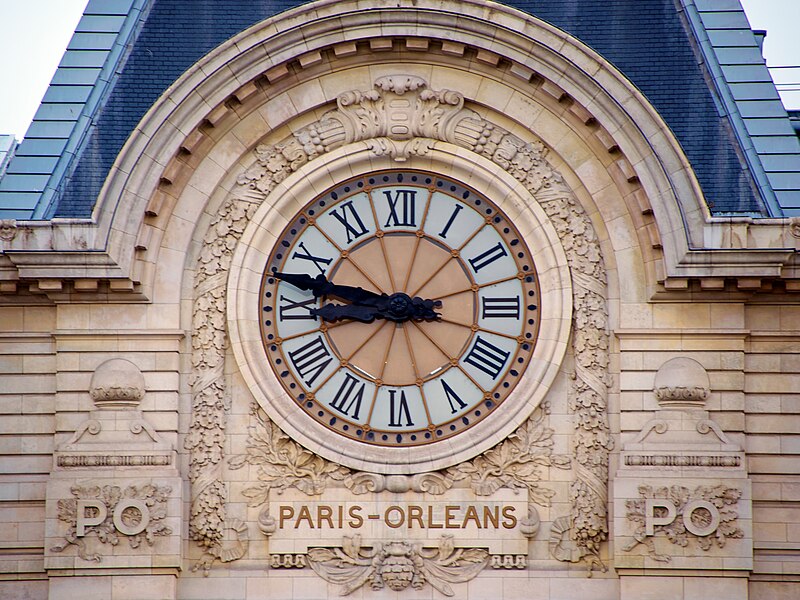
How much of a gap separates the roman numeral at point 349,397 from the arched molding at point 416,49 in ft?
9.05

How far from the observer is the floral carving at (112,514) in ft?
63.6

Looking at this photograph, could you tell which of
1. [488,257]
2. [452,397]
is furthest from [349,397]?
[488,257]

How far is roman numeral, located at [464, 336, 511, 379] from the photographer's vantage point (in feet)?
66.3

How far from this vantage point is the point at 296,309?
20.4m

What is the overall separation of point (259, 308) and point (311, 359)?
88cm

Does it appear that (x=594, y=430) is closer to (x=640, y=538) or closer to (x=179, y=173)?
(x=640, y=538)

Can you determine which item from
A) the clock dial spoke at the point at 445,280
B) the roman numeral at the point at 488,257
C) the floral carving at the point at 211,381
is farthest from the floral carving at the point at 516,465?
the floral carving at the point at 211,381

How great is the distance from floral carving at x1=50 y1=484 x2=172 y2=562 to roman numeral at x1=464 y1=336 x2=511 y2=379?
3.87 metres

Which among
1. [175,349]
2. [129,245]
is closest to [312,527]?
[175,349]

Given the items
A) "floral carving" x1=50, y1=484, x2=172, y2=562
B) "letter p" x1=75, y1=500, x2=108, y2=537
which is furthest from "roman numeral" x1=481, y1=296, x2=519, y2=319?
"letter p" x1=75, y1=500, x2=108, y2=537

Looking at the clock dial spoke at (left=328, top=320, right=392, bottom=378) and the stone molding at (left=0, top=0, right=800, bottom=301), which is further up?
the stone molding at (left=0, top=0, right=800, bottom=301)

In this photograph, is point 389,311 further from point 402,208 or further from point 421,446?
point 421,446

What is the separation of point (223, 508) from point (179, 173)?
4.01m

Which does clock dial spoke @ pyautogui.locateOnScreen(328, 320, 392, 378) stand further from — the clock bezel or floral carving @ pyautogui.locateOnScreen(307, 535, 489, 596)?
floral carving @ pyautogui.locateOnScreen(307, 535, 489, 596)
